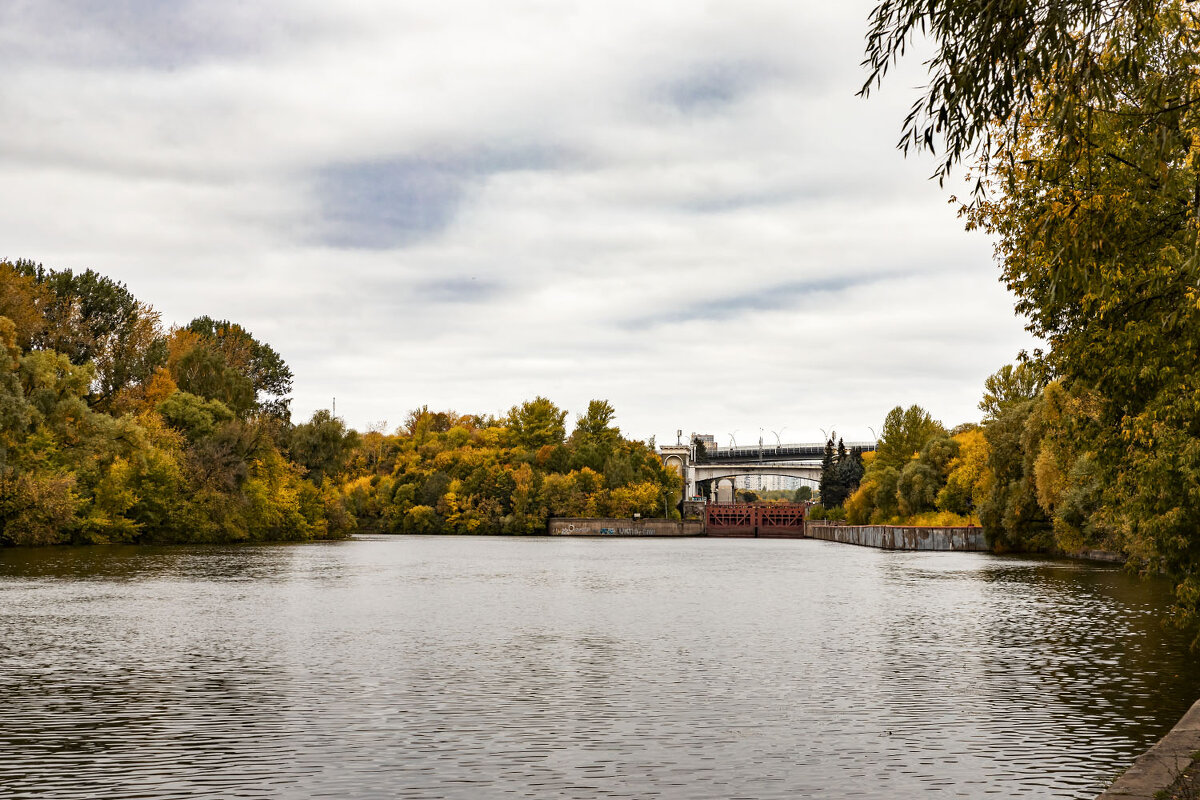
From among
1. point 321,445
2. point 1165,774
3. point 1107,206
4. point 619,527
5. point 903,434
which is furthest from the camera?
point 619,527

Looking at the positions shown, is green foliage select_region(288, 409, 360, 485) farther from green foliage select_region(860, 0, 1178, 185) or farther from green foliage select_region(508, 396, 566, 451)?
green foliage select_region(860, 0, 1178, 185)

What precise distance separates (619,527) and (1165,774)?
490 ft

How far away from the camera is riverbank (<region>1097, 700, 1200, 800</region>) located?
10359 millimetres

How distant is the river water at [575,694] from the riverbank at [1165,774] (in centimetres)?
95

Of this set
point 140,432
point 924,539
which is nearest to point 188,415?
point 140,432

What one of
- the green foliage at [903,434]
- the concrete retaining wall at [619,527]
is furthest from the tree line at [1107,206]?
the concrete retaining wall at [619,527]

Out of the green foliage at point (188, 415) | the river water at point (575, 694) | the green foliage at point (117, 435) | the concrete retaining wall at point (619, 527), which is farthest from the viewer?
the concrete retaining wall at point (619, 527)

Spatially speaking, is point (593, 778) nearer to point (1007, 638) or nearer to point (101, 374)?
point (1007, 638)

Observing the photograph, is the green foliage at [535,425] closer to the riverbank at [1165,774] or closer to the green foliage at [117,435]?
the green foliage at [117,435]

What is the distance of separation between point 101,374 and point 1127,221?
253 ft

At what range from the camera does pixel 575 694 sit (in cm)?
1897

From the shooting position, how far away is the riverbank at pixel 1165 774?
1036 centimetres

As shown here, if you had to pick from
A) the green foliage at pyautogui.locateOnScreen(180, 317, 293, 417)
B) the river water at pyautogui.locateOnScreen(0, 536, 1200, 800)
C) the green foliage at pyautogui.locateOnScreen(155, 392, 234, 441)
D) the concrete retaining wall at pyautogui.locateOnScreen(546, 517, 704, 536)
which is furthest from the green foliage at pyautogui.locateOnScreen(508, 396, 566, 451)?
the river water at pyautogui.locateOnScreen(0, 536, 1200, 800)

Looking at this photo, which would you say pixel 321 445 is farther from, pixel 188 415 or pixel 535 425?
pixel 535 425
